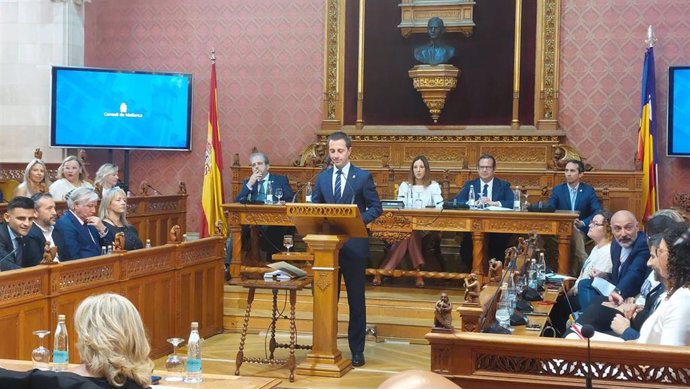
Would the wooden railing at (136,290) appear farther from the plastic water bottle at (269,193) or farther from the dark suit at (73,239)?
the plastic water bottle at (269,193)

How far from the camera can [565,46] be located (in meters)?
10.7

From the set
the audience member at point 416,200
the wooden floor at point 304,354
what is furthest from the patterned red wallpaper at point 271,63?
the wooden floor at point 304,354

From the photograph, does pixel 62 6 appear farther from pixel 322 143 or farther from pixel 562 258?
pixel 562 258

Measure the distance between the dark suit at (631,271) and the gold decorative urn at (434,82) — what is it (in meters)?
5.00

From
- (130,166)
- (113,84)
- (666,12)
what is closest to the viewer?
(666,12)

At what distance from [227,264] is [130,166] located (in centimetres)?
324

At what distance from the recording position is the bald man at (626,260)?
5922mm

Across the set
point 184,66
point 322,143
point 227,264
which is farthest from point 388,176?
point 184,66

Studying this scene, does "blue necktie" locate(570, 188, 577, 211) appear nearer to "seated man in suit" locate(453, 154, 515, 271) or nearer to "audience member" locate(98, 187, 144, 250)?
"seated man in suit" locate(453, 154, 515, 271)

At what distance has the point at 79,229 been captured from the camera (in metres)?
6.60

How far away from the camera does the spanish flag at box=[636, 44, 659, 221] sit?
9711 mm

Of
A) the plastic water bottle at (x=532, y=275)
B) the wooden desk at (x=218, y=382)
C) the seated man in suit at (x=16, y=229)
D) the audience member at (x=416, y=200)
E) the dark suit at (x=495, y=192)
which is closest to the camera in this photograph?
the wooden desk at (x=218, y=382)

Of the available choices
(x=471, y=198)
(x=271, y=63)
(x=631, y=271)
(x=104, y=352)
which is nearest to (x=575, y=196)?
(x=471, y=198)

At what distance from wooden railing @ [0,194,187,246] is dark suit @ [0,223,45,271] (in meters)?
3.55
